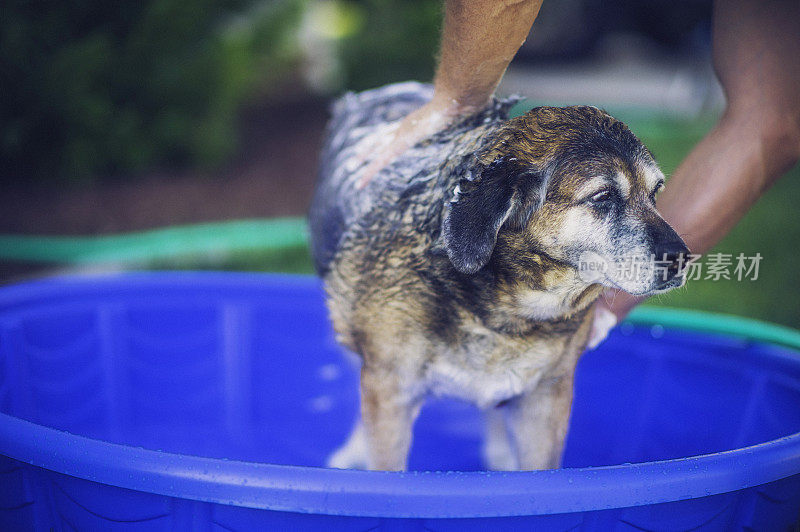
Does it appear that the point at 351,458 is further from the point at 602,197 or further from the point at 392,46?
the point at 392,46

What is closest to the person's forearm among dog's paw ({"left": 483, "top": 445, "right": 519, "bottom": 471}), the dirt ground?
dog's paw ({"left": 483, "top": 445, "right": 519, "bottom": 471})

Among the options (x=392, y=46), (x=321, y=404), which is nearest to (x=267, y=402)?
(x=321, y=404)

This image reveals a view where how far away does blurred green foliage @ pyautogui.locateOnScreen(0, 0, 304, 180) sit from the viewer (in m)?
4.66

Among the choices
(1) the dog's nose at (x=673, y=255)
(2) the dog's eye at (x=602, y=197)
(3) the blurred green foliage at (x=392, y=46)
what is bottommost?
(1) the dog's nose at (x=673, y=255)

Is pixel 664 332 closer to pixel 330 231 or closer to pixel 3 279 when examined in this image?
pixel 330 231

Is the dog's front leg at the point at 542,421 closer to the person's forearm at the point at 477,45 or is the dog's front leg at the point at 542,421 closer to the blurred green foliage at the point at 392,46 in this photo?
the person's forearm at the point at 477,45

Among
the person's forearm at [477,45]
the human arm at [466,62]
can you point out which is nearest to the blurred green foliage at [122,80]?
the human arm at [466,62]

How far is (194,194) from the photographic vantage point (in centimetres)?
586

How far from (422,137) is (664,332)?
1.65m

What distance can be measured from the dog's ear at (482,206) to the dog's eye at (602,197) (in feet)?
0.40

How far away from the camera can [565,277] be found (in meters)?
1.86

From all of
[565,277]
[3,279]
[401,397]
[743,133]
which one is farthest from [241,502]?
[3,279]

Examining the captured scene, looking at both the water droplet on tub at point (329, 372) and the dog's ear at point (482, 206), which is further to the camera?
the water droplet on tub at point (329, 372)

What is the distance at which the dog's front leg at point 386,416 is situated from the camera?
2.12 m
